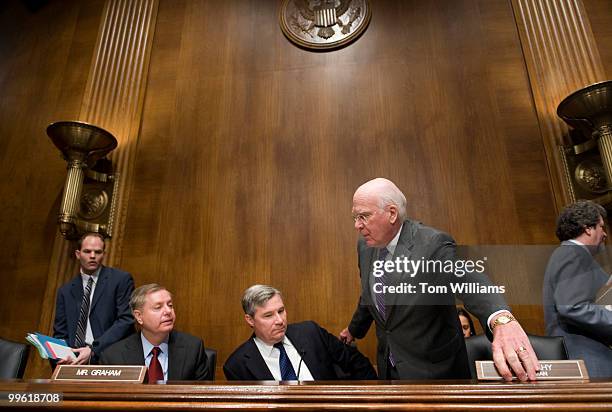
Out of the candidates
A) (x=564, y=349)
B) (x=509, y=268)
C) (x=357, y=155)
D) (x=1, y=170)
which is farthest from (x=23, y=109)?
(x=564, y=349)

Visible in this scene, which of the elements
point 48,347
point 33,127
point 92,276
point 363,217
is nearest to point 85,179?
point 33,127

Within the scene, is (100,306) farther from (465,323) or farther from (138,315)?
(465,323)

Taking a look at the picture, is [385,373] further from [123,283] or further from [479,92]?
[479,92]

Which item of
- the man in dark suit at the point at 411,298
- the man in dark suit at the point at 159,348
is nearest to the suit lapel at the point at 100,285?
the man in dark suit at the point at 159,348

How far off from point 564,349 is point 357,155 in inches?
87.6

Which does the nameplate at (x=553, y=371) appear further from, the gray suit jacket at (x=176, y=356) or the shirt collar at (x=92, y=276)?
the shirt collar at (x=92, y=276)

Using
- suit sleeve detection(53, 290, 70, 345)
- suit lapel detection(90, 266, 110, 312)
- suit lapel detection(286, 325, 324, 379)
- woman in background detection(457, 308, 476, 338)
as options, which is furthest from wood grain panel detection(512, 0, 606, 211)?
suit sleeve detection(53, 290, 70, 345)

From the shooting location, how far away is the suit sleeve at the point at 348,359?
223 centimetres

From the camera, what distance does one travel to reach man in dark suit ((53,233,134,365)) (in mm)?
2895

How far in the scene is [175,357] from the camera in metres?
2.24

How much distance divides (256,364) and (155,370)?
1.55ft

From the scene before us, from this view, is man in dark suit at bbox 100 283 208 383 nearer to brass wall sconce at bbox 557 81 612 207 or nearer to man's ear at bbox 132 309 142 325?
man's ear at bbox 132 309 142 325

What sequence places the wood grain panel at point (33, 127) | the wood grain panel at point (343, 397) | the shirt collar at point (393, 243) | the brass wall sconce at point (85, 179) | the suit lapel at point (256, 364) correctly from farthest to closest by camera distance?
the wood grain panel at point (33, 127)
the brass wall sconce at point (85, 179)
the suit lapel at point (256, 364)
the shirt collar at point (393, 243)
the wood grain panel at point (343, 397)

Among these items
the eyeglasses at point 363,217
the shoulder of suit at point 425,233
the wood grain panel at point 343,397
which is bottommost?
the wood grain panel at point 343,397
